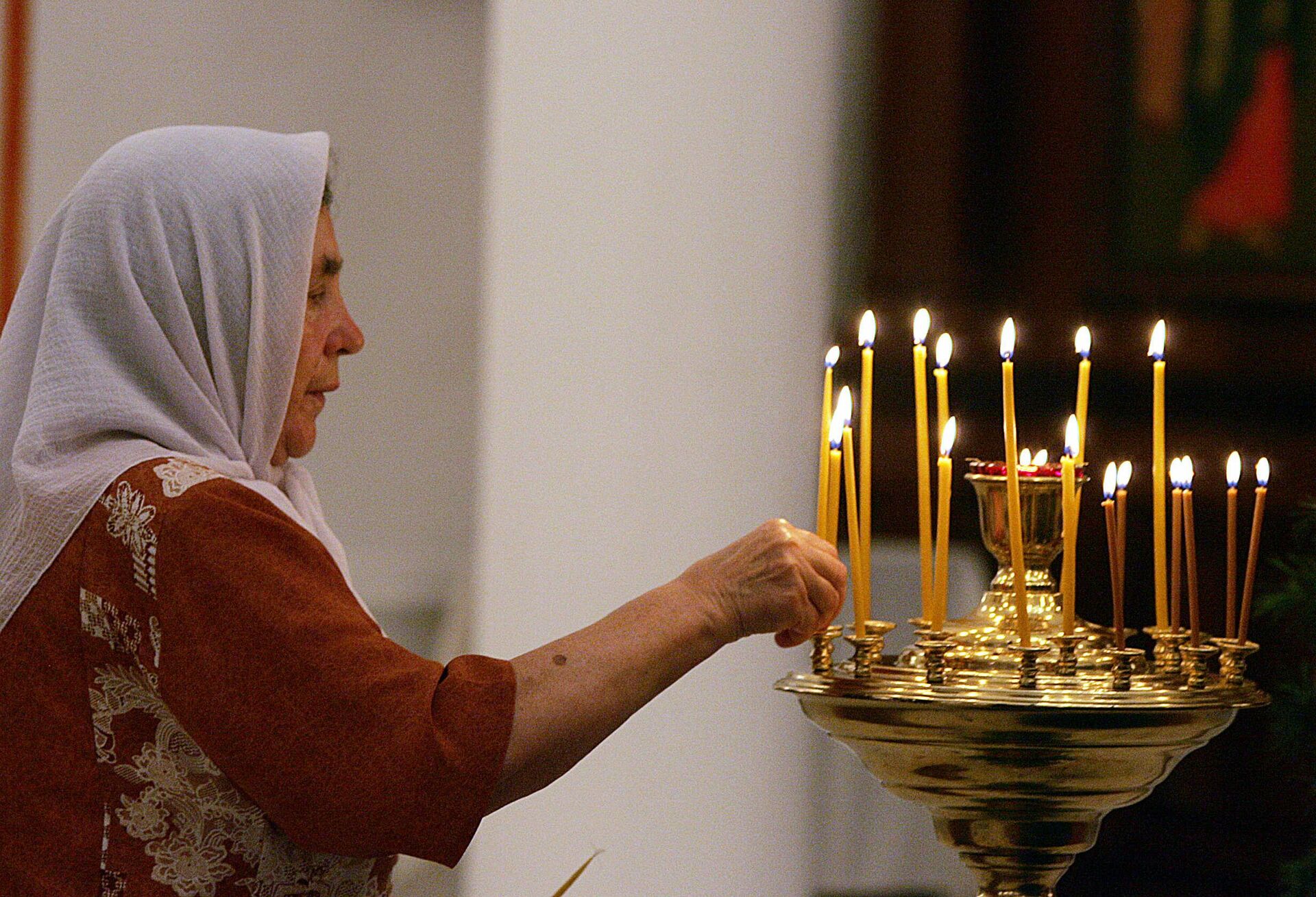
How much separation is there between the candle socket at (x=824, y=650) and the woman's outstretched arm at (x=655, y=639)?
0.04 m

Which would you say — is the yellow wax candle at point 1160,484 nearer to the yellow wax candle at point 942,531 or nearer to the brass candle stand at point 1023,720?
the brass candle stand at point 1023,720

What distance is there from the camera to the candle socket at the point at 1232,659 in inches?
47.6

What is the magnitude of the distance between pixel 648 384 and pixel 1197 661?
72.3 inches

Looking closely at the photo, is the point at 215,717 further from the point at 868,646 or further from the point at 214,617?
the point at 868,646

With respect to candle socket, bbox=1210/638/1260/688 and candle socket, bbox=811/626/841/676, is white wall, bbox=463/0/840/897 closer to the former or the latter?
candle socket, bbox=811/626/841/676

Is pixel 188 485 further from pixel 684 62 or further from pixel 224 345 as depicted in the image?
pixel 684 62

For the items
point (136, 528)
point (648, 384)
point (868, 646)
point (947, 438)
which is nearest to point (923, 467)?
point (947, 438)

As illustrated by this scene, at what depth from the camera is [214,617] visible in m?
1.15

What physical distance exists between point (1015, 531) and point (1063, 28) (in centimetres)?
256

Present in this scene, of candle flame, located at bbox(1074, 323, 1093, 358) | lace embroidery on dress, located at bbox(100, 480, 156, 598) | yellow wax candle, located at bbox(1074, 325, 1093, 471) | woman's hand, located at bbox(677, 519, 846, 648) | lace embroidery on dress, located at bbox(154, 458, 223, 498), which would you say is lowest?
woman's hand, located at bbox(677, 519, 846, 648)

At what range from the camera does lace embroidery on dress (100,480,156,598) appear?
3.88 feet

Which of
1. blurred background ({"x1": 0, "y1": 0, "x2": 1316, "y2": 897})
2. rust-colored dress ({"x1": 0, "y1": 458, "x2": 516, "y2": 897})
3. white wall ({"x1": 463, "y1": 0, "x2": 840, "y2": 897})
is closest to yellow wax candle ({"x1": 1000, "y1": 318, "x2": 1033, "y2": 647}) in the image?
rust-colored dress ({"x1": 0, "y1": 458, "x2": 516, "y2": 897})

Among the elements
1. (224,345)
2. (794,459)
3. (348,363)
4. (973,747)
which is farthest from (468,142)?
(973,747)

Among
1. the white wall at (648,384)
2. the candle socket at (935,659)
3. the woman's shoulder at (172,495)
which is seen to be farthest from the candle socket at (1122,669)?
the white wall at (648,384)
